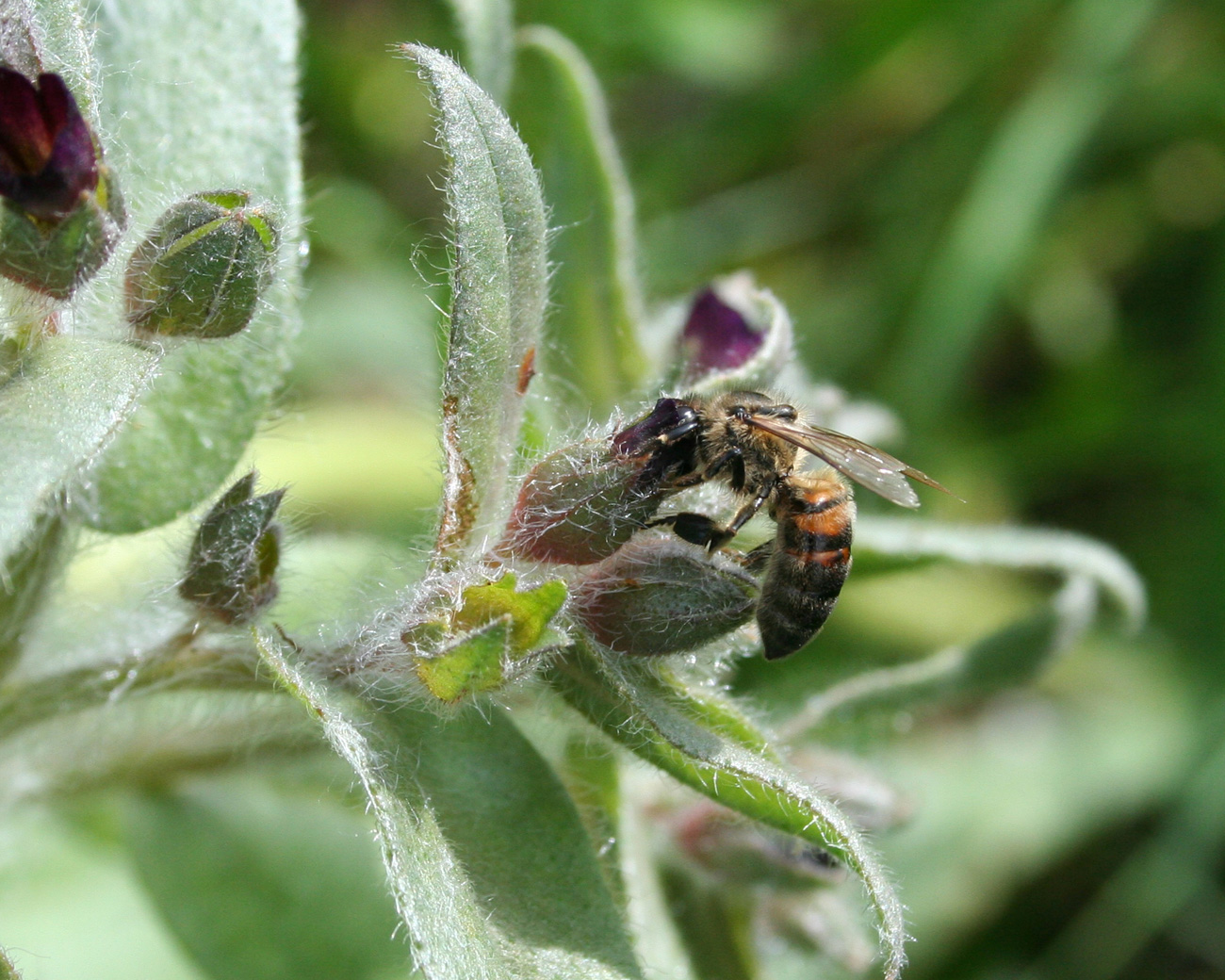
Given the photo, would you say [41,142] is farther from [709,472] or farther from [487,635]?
[709,472]

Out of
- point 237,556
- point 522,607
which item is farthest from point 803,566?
point 237,556

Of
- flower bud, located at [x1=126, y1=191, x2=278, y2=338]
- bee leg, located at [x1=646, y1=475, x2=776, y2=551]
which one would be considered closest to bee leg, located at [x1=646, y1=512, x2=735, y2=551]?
bee leg, located at [x1=646, y1=475, x2=776, y2=551]

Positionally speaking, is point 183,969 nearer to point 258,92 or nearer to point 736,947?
point 736,947

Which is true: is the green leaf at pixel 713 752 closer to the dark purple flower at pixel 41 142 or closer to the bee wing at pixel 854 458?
the bee wing at pixel 854 458

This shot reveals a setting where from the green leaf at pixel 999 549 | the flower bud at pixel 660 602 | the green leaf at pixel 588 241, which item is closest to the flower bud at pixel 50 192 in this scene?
the flower bud at pixel 660 602

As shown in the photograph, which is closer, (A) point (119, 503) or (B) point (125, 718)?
(A) point (119, 503)

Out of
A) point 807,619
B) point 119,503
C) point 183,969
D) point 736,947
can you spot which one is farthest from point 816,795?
point 183,969
